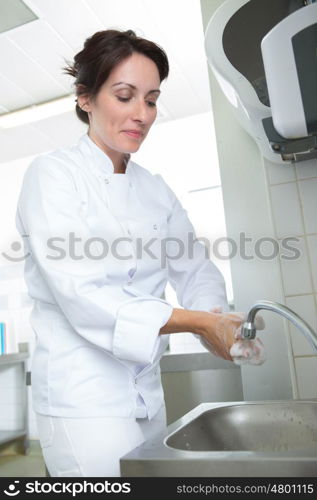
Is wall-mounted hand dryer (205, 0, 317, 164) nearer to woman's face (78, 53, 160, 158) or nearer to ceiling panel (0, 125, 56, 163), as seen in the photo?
woman's face (78, 53, 160, 158)

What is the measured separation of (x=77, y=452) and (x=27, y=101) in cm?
277

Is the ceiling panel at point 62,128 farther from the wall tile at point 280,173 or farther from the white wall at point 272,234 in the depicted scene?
the wall tile at point 280,173

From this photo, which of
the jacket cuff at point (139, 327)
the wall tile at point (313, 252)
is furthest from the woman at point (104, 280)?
the wall tile at point (313, 252)

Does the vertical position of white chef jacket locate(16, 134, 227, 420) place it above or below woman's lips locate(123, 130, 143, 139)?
below

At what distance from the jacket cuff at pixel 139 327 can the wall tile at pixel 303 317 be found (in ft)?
1.54

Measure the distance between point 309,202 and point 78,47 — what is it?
1974 millimetres

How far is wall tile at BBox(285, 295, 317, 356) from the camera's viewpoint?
1063mm

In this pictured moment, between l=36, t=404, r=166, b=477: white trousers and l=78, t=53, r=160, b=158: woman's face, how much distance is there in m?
0.55

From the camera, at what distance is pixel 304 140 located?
35.3 inches

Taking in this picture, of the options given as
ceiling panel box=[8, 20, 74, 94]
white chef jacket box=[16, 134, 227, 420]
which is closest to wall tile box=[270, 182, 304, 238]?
white chef jacket box=[16, 134, 227, 420]

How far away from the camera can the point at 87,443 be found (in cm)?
75

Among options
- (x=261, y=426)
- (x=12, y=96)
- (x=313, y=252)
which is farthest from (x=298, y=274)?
(x=12, y=96)

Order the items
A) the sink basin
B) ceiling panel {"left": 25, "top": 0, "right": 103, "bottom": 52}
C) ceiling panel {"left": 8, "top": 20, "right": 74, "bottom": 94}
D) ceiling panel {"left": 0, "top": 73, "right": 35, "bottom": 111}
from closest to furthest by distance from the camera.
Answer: the sink basin, ceiling panel {"left": 25, "top": 0, "right": 103, "bottom": 52}, ceiling panel {"left": 8, "top": 20, "right": 74, "bottom": 94}, ceiling panel {"left": 0, "top": 73, "right": 35, "bottom": 111}

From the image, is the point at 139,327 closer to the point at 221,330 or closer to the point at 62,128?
the point at 221,330
